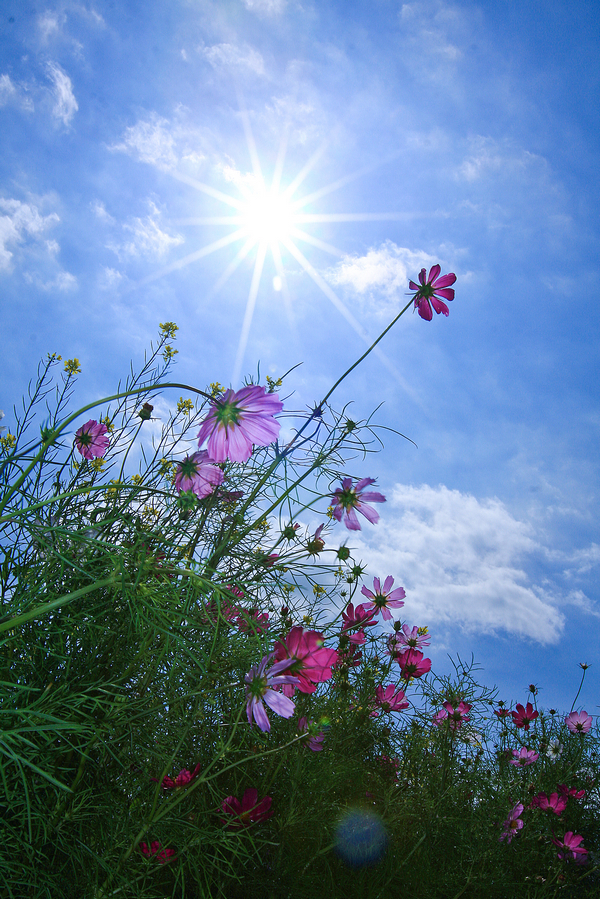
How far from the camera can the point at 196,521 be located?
111 cm

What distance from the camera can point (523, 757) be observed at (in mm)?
1651

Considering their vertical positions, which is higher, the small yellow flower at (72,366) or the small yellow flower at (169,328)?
the small yellow flower at (169,328)

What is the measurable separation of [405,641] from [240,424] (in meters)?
1.02

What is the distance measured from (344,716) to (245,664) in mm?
480

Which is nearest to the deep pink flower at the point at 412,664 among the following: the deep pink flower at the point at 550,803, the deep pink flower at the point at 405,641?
the deep pink flower at the point at 405,641

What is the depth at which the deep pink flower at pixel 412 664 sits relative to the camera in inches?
53.8

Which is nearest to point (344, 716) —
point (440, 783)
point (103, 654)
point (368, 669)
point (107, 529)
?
point (368, 669)

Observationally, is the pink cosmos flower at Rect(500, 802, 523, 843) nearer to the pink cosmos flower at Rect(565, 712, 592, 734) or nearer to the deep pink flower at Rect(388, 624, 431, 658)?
the deep pink flower at Rect(388, 624, 431, 658)

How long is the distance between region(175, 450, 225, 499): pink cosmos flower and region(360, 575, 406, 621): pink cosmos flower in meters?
0.62

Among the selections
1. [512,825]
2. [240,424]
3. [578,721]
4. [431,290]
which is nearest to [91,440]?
[240,424]

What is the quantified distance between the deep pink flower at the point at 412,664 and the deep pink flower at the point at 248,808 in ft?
1.88

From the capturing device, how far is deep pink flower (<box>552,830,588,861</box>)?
125 cm

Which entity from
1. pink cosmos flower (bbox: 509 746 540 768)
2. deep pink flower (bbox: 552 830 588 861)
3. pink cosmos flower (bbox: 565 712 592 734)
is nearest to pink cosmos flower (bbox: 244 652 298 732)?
deep pink flower (bbox: 552 830 588 861)

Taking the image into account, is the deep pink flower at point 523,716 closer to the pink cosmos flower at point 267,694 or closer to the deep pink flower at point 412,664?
the deep pink flower at point 412,664
